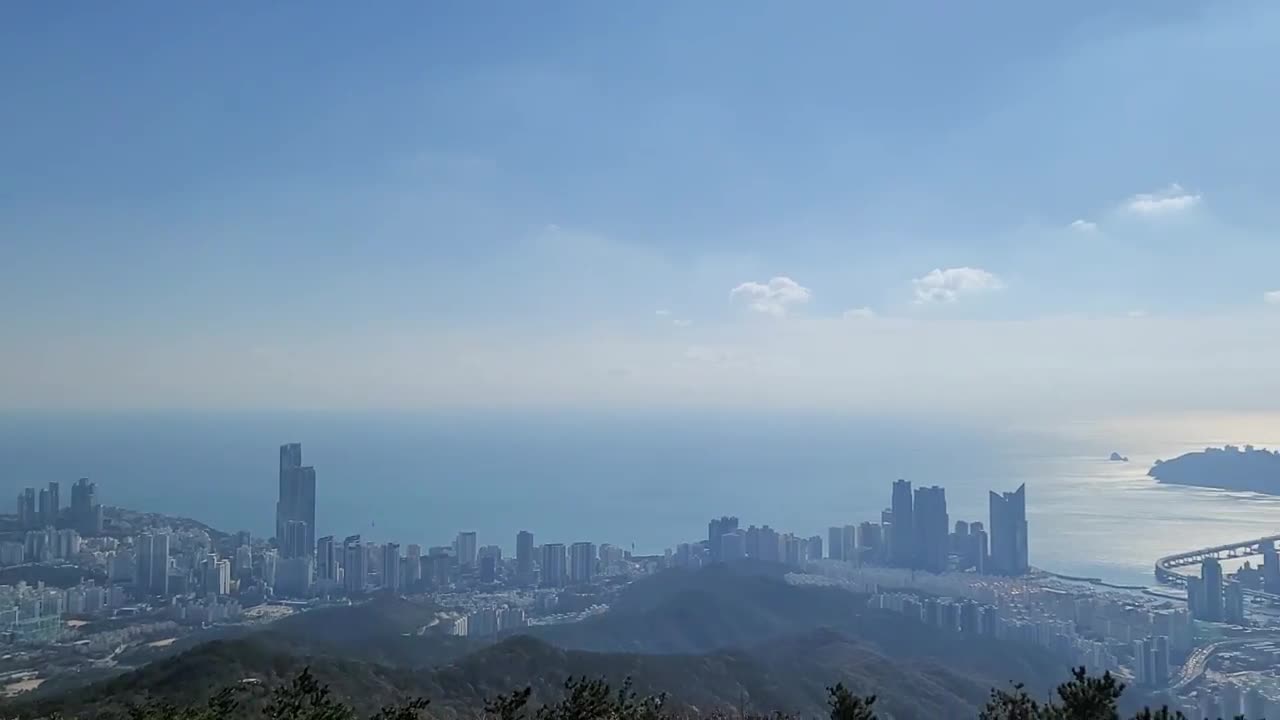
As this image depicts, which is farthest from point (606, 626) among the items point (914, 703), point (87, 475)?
point (87, 475)

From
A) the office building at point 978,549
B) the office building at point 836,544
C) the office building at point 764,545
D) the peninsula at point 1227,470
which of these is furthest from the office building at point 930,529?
the peninsula at point 1227,470

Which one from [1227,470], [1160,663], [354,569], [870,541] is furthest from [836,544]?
[1227,470]

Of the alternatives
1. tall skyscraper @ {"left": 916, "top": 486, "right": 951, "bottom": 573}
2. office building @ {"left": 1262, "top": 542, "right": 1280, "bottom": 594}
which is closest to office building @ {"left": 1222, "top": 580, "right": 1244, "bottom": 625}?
office building @ {"left": 1262, "top": 542, "right": 1280, "bottom": 594}

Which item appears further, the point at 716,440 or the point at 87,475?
the point at 716,440

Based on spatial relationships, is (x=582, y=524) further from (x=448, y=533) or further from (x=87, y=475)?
(x=87, y=475)

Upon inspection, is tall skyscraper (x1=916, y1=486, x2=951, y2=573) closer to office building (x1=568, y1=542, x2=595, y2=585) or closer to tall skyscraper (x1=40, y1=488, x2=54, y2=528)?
office building (x1=568, y1=542, x2=595, y2=585)

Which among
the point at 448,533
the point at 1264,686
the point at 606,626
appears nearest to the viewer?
the point at 1264,686
